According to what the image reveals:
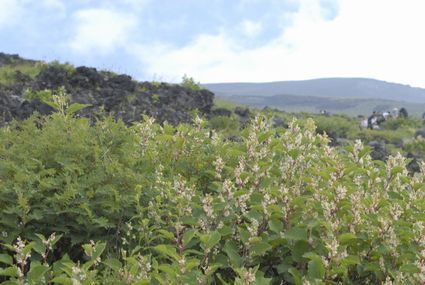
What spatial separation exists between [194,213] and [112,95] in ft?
51.1

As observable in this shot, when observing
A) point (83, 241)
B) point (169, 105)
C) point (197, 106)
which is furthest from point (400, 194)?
point (197, 106)

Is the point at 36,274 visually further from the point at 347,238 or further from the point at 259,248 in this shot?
the point at 347,238

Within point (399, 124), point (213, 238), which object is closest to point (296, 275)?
point (213, 238)

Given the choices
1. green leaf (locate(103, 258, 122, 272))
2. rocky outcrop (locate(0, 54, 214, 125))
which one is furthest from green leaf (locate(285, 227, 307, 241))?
rocky outcrop (locate(0, 54, 214, 125))

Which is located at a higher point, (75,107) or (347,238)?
(75,107)

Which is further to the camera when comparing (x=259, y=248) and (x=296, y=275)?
(x=259, y=248)

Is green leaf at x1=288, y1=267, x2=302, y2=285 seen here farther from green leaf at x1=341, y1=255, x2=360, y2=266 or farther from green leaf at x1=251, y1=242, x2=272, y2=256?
green leaf at x1=341, y1=255, x2=360, y2=266

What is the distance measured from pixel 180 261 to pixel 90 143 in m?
2.79

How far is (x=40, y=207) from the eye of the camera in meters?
5.15

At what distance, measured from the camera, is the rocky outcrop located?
17.2m

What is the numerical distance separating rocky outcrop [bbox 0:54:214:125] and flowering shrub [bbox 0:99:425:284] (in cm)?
1033

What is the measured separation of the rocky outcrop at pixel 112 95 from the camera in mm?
17172

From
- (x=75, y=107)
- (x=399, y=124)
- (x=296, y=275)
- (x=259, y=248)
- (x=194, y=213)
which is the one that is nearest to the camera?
(x=296, y=275)

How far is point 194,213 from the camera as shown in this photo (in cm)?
479
